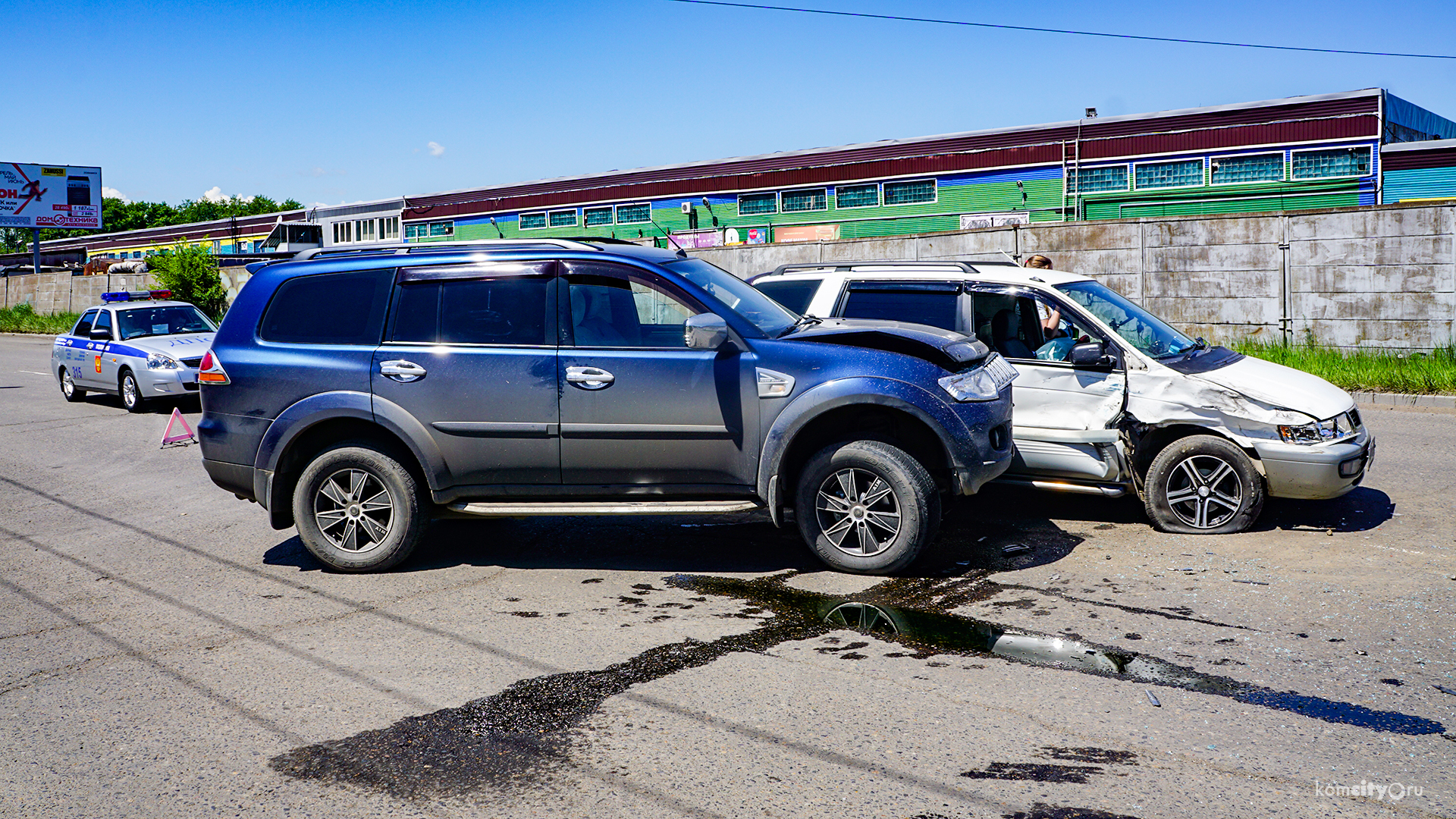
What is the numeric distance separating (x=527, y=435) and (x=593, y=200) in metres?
40.4

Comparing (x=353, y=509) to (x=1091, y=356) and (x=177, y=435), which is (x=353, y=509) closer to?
(x=1091, y=356)

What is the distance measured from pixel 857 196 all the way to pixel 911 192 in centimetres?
230

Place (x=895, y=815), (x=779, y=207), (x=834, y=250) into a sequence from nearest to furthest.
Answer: (x=895, y=815) < (x=834, y=250) < (x=779, y=207)

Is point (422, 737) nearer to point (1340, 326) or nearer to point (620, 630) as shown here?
point (620, 630)

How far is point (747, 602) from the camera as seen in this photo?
18.4 ft

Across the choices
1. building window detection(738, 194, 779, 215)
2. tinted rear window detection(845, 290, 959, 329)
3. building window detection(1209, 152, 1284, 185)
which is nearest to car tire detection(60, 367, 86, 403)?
tinted rear window detection(845, 290, 959, 329)

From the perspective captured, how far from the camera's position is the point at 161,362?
48.5ft

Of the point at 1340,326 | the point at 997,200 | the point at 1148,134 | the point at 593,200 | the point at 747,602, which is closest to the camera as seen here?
the point at 747,602

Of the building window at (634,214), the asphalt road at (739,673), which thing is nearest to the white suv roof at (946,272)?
the asphalt road at (739,673)

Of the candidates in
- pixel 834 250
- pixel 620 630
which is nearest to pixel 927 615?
pixel 620 630

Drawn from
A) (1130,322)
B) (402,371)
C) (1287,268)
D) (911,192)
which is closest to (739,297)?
(402,371)

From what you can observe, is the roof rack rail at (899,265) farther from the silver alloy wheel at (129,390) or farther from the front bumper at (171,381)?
the silver alloy wheel at (129,390)

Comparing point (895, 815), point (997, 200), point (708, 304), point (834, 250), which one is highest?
point (997, 200)

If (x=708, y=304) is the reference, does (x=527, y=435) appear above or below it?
below
